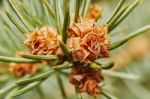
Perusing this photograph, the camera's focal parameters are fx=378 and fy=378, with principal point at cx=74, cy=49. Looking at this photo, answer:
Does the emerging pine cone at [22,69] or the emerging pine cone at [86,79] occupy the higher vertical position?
the emerging pine cone at [22,69]

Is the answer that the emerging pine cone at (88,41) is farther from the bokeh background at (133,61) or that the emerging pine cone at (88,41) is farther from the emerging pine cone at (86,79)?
the bokeh background at (133,61)

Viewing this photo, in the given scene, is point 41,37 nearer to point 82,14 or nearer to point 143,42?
point 82,14

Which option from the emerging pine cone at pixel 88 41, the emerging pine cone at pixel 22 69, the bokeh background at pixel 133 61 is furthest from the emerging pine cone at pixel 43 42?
the bokeh background at pixel 133 61

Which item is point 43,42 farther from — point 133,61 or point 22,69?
point 133,61

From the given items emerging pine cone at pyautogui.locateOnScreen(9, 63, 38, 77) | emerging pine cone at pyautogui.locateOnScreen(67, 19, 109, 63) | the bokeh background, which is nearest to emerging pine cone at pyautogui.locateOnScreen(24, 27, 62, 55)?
emerging pine cone at pyautogui.locateOnScreen(67, 19, 109, 63)

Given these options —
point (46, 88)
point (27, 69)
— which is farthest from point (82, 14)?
point (46, 88)

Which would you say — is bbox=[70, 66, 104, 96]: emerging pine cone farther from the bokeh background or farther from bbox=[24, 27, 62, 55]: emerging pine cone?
the bokeh background
